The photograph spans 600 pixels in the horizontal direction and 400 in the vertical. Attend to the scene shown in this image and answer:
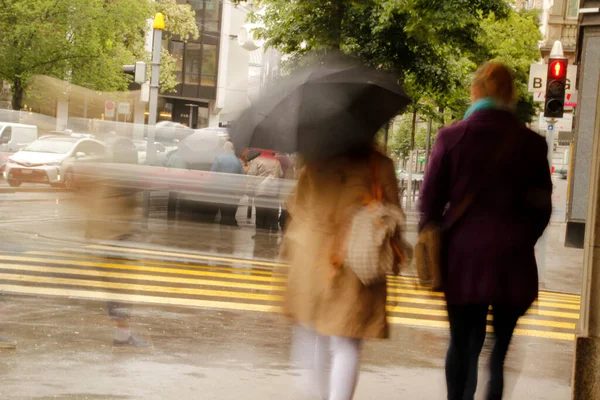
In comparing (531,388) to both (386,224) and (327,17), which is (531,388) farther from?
(327,17)

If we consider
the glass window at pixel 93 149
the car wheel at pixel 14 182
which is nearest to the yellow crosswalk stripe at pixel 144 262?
the glass window at pixel 93 149

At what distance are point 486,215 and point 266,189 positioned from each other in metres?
14.0

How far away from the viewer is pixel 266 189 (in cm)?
1847

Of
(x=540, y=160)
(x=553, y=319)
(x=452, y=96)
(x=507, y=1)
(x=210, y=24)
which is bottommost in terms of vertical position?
(x=553, y=319)

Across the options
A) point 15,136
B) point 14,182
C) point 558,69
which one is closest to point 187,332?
point 558,69

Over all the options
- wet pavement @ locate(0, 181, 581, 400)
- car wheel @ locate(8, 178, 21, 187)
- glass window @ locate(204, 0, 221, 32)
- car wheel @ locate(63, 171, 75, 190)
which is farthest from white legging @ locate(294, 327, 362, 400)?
glass window @ locate(204, 0, 221, 32)

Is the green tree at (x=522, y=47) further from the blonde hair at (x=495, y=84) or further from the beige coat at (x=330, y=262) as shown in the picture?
the beige coat at (x=330, y=262)

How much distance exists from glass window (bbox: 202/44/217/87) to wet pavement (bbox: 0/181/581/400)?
5222 cm

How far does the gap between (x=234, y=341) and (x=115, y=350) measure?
1030mm

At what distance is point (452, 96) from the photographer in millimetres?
23469

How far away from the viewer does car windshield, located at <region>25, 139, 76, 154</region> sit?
85.0 feet

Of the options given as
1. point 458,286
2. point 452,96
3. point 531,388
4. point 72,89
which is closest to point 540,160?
point 458,286

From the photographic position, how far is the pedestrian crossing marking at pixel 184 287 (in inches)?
362

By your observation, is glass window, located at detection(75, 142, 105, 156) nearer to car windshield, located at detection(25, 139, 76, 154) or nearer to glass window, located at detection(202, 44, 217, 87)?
car windshield, located at detection(25, 139, 76, 154)
